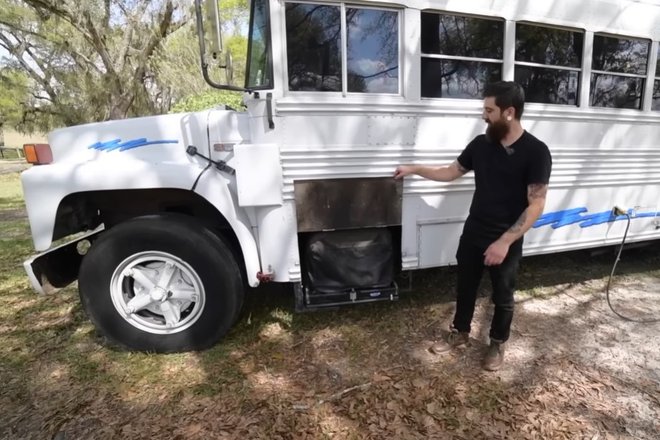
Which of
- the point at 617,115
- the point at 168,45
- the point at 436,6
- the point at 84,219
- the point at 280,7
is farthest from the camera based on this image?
the point at 168,45

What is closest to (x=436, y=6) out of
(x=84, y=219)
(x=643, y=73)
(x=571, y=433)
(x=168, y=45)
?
(x=643, y=73)

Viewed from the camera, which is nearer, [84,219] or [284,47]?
[284,47]

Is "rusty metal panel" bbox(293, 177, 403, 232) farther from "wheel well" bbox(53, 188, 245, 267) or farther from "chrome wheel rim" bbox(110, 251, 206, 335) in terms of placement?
"chrome wheel rim" bbox(110, 251, 206, 335)

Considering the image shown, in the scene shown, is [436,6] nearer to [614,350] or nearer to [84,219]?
[614,350]

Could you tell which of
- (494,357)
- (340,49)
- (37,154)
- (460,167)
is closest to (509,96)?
(460,167)

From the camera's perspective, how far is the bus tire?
284cm

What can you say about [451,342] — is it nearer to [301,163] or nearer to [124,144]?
[301,163]

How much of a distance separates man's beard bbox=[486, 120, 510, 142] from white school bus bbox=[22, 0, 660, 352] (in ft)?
1.77

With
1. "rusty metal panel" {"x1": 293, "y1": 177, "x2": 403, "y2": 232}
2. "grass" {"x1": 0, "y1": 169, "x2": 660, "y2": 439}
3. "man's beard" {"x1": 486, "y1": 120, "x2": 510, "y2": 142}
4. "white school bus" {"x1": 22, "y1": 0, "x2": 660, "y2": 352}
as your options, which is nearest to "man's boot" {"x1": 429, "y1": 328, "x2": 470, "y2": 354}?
"grass" {"x1": 0, "y1": 169, "x2": 660, "y2": 439}

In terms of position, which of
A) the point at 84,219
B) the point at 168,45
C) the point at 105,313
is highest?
the point at 168,45

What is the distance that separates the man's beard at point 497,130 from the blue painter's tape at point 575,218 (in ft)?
3.73

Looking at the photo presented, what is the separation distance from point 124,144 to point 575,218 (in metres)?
3.48

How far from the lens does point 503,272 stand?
262cm

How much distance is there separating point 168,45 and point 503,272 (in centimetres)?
1463
